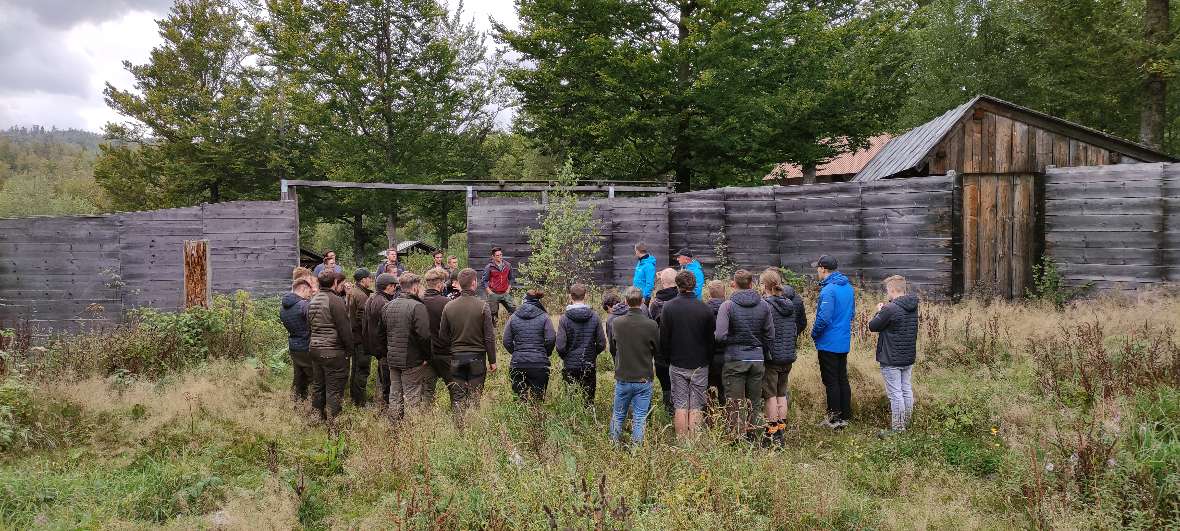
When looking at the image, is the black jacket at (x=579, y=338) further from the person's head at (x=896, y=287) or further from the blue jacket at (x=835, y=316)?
the person's head at (x=896, y=287)

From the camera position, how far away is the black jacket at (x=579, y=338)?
20.6 ft

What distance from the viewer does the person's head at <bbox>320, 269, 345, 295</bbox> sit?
6.69 metres

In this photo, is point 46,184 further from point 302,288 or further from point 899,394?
point 899,394

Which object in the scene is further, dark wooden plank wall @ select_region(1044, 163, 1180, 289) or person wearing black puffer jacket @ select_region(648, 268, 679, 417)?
dark wooden plank wall @ select_region(1044, 163, 1180, 289)

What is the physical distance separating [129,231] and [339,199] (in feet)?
49.3

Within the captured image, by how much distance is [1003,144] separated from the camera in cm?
1162

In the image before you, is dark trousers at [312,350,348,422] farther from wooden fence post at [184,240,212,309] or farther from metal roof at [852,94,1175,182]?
metal roof at [852,94,1175,182]

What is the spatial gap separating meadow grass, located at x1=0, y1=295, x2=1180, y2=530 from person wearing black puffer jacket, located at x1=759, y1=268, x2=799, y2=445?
0.30 metres

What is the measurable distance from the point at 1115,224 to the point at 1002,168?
7.12ft

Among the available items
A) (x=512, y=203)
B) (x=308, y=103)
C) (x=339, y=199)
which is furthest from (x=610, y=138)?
(x=339, y=199)

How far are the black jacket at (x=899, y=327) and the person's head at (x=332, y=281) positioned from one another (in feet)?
19.2

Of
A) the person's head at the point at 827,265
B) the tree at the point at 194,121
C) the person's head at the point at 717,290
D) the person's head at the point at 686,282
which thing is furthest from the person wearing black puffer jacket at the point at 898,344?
the tree at the point at 194,121

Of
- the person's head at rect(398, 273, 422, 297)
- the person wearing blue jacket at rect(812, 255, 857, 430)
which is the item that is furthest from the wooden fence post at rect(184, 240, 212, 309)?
the person wearing blue jacket at rect(812, 255, 857, 430)

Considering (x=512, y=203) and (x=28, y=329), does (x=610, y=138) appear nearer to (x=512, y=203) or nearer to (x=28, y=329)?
(x=512, y=203)
